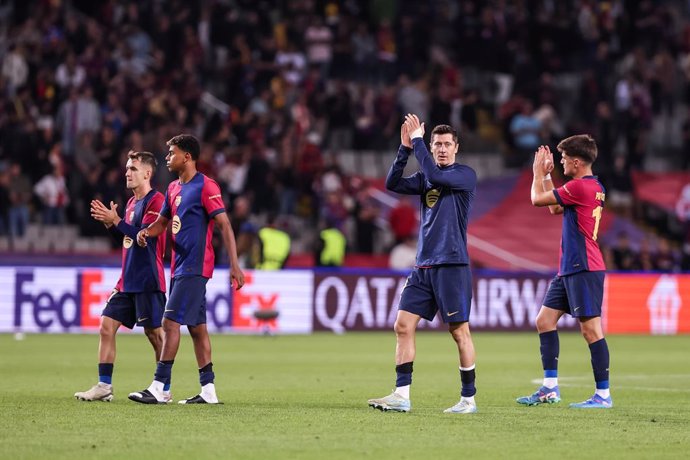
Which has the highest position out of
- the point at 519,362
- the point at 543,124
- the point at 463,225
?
the point at 543,124

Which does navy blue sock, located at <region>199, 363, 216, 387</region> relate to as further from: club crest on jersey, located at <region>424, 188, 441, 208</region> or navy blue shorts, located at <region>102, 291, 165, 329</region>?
club crest on jersey, located at <region>424, 188, 441, 208</region>

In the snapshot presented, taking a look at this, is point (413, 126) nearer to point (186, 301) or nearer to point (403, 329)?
point (403, 329)

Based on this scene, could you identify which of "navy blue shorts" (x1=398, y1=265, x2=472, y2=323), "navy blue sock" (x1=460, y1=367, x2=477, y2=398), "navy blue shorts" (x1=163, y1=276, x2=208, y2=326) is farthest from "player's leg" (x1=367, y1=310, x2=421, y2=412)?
"navy blue shorts" (x1=163, y1=276, x2=208, y2=326)

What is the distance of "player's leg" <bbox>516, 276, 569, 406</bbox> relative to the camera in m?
12.2

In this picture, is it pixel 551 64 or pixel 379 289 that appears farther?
pixel 551 64

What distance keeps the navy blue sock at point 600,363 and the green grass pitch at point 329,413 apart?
323mm

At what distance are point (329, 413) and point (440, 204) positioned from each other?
200 centimetres

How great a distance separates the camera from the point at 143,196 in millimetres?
12422

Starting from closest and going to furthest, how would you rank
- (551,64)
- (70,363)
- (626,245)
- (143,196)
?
(143,196) → (70,363) → (626,245) → (551,64)

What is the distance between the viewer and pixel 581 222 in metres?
12.0

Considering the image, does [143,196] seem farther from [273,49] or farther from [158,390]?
[273,49]

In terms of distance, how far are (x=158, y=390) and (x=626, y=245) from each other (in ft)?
60.0

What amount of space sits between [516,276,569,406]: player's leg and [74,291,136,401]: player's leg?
373 centimetres

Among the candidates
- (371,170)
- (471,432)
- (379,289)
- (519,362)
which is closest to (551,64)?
(371,170)
